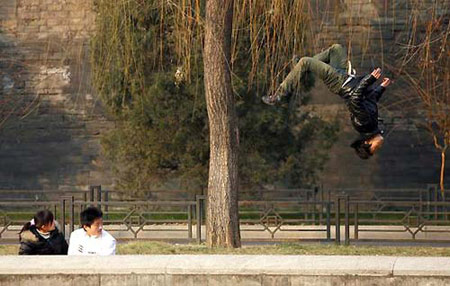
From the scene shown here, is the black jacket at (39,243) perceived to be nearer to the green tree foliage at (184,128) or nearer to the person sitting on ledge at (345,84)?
the person sitting on ledge at (345,84)

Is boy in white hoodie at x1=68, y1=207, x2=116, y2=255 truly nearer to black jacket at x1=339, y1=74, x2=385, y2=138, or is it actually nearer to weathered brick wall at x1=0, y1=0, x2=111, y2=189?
black jacket at x1=339, y1=74, x2=385, y2=138

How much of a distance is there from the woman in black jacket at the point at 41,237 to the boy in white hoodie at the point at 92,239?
0.31 metres

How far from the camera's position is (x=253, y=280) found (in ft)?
30.5

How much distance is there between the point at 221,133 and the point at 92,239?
14.9 ft

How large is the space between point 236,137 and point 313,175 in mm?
9731

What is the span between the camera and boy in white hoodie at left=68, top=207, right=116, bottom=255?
1061 centimetres

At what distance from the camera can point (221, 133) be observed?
15.0 m

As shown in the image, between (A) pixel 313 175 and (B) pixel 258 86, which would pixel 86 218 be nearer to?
(B) pixel 258 86

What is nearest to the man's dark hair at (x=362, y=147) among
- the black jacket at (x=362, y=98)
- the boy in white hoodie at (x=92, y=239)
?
the black jacket at (x=362, y=98)

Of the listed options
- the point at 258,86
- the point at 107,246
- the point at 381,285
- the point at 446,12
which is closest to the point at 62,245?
the point at 107,246

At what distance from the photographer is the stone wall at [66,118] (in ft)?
92.0

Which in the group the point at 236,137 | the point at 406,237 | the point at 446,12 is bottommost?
the point at 406,237

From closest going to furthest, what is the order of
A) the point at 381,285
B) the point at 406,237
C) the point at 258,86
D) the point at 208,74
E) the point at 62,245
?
the point at 381,285
the point at 62,245
the point at 208,74
the point at 406,237
the point at 258,86

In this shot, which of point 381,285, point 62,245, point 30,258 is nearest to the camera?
point 381,285
